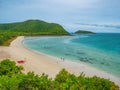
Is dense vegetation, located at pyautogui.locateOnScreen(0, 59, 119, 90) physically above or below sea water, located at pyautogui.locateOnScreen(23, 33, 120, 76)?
above

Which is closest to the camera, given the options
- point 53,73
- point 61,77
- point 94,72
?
point 61,77

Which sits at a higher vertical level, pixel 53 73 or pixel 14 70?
pixel 14 70

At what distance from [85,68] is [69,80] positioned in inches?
873

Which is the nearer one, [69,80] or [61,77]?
[69,80]

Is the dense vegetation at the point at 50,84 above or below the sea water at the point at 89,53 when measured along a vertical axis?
above

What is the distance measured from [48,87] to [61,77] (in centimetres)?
280

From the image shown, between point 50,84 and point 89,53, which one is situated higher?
point 50,84

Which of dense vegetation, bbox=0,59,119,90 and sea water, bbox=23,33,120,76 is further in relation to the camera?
sea water, bbox=23,33,120,76

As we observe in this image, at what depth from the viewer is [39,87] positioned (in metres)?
15.4

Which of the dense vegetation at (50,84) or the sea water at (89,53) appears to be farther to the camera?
the sea water at (89,53)

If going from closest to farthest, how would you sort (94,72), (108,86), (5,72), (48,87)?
1. (48,87)
2. (108,86)
3. (5,72)
4. (94,72)

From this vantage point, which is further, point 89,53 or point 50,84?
point 89,53

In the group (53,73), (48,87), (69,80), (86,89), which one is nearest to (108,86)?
(86,89)

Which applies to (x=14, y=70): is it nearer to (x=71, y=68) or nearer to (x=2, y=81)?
(x=2, y=81)
